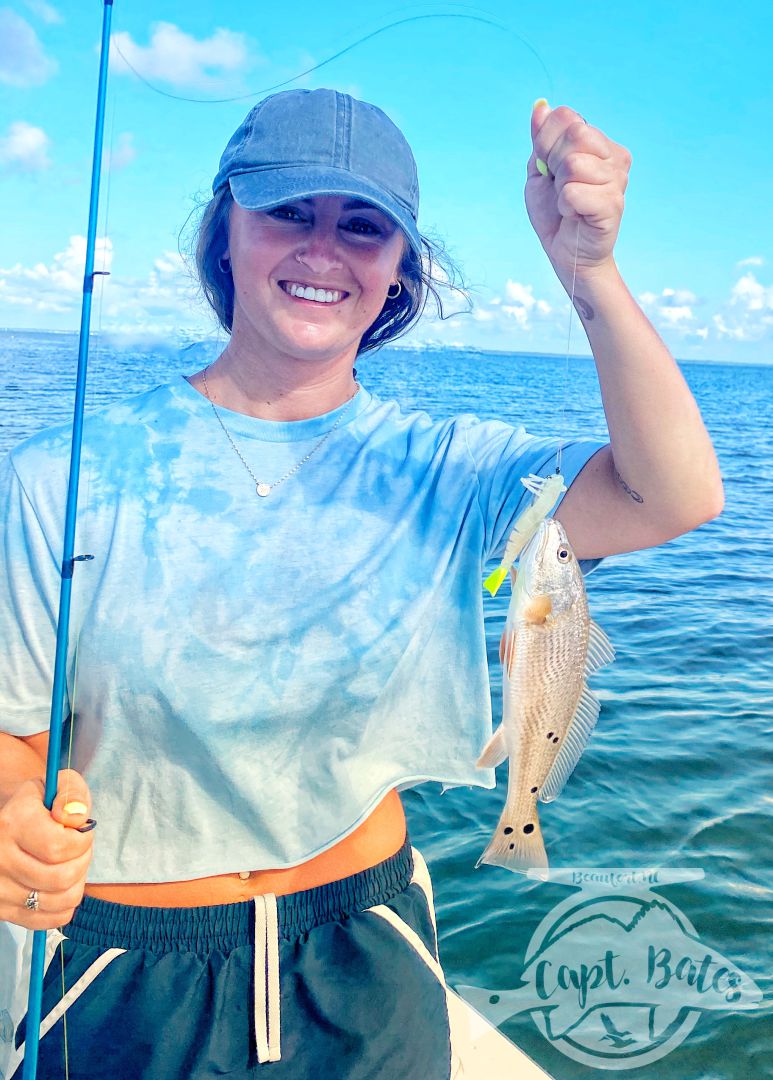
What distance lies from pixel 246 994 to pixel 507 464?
143 cm

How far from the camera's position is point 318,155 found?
2174 mm

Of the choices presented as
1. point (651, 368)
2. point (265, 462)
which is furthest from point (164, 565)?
point (651, 368)

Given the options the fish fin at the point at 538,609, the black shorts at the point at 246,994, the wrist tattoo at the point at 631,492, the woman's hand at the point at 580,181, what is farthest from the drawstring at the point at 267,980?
the woman's hand at the point at 580,181

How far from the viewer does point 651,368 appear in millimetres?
1914

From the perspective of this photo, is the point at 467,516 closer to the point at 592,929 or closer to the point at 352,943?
the point at 352,943

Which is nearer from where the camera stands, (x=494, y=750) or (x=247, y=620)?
(x=494, y=750)

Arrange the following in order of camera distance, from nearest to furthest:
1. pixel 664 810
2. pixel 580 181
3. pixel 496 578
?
pixel 580 181 < pixel 496 578 < pixel 664 810

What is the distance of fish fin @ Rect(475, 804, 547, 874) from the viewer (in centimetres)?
199

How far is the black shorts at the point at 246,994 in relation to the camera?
2086 mm

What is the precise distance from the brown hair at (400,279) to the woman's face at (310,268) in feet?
0.60

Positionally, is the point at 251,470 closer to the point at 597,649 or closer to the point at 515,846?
the point at 597,649

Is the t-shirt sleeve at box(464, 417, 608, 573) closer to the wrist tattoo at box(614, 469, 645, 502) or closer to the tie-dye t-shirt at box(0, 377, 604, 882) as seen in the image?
the tie-dye t-shirt at box(0, 377, 604, 882)

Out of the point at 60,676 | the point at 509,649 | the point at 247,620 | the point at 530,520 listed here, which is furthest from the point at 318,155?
the point at 60,676

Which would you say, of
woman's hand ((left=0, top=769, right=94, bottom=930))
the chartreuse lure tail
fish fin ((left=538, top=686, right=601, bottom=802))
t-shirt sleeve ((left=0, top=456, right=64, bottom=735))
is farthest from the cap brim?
woman's hand ((left=0, top=769, right=94, bottom=930))
